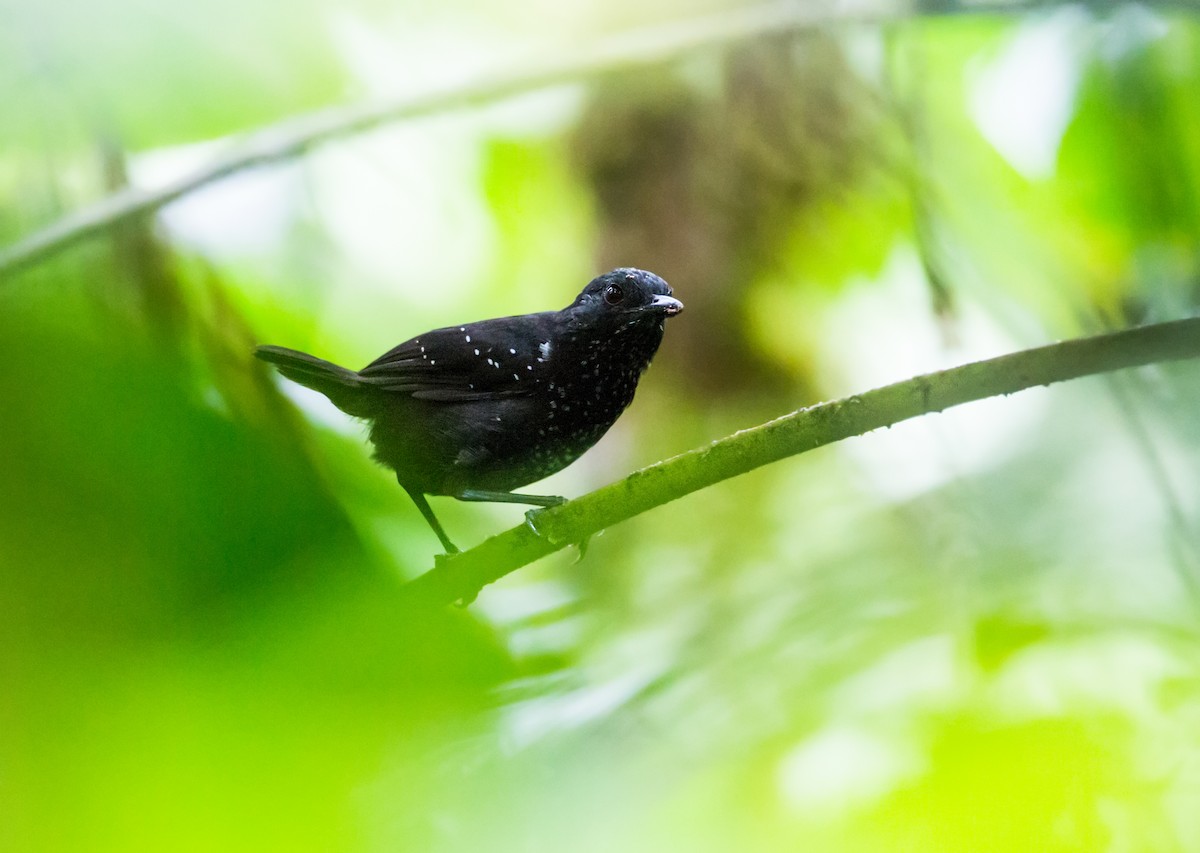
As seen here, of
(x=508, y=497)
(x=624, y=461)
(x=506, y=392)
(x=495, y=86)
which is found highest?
(x=495, y=86)

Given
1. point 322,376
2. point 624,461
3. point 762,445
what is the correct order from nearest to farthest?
point 762,445, point 322,376, point 624,461

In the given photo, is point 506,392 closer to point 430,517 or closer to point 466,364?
point 466,364

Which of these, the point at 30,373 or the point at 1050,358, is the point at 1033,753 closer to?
the point at 1050,358

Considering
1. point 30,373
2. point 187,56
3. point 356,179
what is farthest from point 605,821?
point 187,56

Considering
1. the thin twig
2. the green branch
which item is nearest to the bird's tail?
the green branch

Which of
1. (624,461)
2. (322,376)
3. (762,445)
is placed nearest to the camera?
(762,445)

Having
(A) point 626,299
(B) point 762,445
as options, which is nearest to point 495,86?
(A) point 626,299
